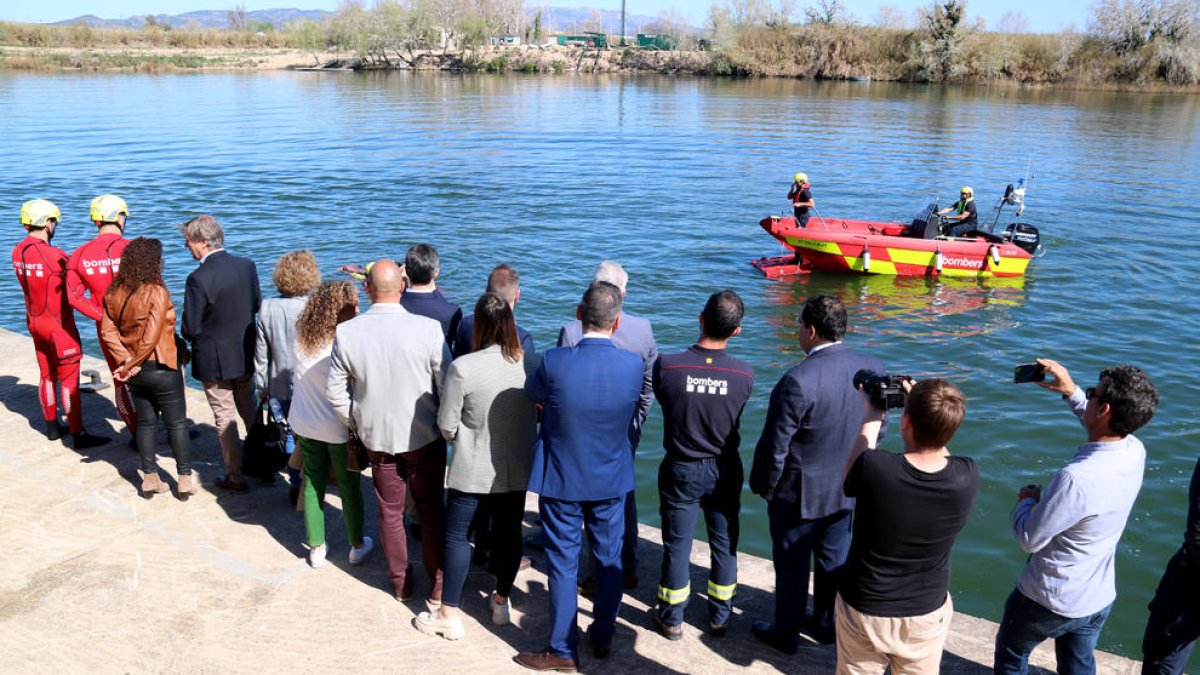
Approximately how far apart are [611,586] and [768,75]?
231 feet

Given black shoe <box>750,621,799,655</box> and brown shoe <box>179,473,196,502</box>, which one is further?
brown shoe <box>179,473,196,502</box>

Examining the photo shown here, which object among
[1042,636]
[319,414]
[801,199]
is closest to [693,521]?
[1042,636]

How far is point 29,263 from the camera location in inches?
243

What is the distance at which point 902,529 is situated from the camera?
3188 millimetres

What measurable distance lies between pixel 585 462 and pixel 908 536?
4.77 ft

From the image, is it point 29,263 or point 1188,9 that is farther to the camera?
point 1188,9

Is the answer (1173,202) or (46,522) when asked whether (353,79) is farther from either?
(46,522)

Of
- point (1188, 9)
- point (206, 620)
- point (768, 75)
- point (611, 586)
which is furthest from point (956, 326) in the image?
point (768, 75)

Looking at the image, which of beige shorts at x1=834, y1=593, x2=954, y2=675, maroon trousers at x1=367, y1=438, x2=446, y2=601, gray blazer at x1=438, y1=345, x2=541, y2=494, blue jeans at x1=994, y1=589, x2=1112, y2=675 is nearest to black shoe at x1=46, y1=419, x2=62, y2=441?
maroon trousers at x1=367, y1=438, x2=446, y2=601

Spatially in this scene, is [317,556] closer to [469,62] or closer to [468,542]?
[468,542]

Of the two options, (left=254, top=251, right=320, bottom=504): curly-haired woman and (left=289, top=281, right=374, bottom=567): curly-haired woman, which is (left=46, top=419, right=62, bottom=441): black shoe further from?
(left=289, top=281, right=374, bottom=567): curly-haired woman

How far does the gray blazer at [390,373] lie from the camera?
4.28 metres

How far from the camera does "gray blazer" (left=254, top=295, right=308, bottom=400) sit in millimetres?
5305

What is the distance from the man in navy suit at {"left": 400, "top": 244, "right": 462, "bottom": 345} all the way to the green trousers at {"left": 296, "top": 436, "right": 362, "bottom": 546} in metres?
0.89
